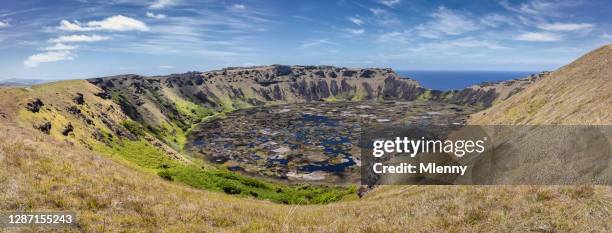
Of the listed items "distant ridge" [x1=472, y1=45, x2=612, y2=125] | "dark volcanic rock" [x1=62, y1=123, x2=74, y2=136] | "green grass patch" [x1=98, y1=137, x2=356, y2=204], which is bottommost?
"green grass patch" [x1=98, y1=137, x2=356, y2=204]

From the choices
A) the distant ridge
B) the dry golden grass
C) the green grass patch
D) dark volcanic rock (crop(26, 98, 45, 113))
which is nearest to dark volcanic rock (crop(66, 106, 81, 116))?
dark volcanic rock (crop(26, 98, 45, 113))

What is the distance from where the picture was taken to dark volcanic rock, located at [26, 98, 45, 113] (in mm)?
86250

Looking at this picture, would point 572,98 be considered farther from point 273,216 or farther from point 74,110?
point 74,110

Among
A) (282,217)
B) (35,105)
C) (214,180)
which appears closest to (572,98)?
(282,217)

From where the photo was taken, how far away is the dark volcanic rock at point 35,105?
3396 inches

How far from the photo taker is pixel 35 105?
88625 mm

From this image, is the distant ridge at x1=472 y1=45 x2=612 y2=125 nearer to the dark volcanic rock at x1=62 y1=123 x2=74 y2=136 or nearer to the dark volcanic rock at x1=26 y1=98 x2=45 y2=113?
the dark volcanic rock at x1=62 y1=123 x2=74 y2=136

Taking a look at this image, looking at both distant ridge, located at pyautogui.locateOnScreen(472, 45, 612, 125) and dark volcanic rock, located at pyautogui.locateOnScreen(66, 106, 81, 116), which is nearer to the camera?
distant ridge, located at pyautogui.locateOnScreen(472, 45, 612, 125)

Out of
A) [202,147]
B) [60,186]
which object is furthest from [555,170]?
[202,147]

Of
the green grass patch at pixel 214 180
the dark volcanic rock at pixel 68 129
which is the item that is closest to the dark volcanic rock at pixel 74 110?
the dark volcanic rock at pixel 68 129

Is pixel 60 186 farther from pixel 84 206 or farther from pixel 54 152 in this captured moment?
pixel 54 152

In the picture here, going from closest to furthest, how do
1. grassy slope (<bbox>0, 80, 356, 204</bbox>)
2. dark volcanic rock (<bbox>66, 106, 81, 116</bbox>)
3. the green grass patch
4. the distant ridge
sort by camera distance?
1. the distant ridge
2. the green grass patch
3. grassy slope (<bbox>0, 80, 356, 204</bbox>)
4. dark volcanic rock (<bbox>66, 106, 81, 116</bbox>)

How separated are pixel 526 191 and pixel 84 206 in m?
18.5

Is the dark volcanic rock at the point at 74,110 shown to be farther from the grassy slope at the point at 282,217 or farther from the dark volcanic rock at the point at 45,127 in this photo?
the grassy slope at the point at 282,217
